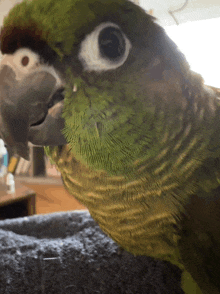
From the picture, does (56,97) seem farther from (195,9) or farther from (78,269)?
(195,9)

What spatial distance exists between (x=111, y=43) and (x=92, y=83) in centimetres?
7

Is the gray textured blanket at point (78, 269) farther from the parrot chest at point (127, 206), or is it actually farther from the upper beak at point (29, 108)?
the upper beak at point (29, 108)

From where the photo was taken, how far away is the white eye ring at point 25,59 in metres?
0.43

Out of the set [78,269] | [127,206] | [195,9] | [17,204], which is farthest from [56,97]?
[195,9]

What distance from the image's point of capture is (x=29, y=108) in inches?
17.1

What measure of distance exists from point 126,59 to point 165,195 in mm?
251

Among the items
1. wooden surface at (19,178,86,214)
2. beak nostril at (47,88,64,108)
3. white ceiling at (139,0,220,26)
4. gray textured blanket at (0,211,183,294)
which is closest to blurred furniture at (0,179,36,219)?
wooden surface at (19,178,86,214)

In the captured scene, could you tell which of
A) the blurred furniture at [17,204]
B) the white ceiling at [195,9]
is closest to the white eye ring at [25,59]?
the blurred furniture at [17,204]

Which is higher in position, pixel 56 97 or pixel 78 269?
pixel 56 97

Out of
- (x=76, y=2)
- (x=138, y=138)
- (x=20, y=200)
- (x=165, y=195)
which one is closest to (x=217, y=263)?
(x=165, y=195)

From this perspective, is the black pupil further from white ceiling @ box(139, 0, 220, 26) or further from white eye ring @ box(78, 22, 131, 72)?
white ceiling @ box(139, 0, 220, 26)

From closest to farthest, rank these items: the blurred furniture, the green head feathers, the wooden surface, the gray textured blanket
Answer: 1. the green head feathers
2. the gray textured blanket
3. the blurred furniture
4. the wooden surface

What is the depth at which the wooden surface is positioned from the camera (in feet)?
7.07

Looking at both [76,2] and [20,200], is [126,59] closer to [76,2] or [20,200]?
[76,2]
